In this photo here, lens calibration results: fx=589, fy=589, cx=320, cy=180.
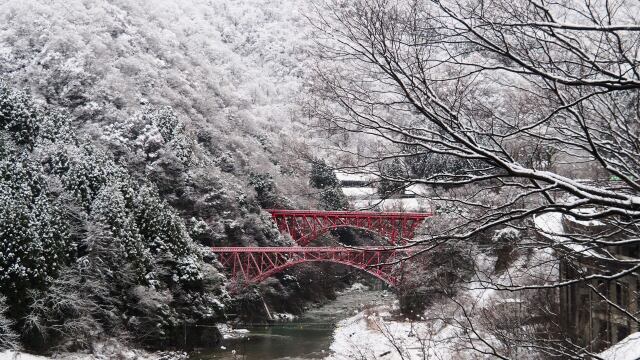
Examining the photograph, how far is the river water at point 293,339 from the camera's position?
76.4ft

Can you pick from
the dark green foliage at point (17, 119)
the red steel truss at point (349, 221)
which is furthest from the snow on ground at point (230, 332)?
the dark green foliage at point (17, 119)

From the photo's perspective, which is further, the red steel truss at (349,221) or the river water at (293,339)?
the red steel truss at (349,221)

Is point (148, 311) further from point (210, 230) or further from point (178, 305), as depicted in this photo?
point (210, 230)

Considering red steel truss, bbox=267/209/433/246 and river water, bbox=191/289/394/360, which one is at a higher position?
red steel truss, bbox=267/209/433/246

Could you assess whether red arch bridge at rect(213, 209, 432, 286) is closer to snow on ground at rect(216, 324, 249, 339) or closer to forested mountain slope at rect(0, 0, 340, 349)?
forested mountain slope at rect(0, 0, 340, 349)

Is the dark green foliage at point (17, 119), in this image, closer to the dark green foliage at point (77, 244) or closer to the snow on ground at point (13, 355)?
the dark green foliage at point (77, 244)

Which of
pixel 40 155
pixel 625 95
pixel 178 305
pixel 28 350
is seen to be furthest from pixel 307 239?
pixel 625 95

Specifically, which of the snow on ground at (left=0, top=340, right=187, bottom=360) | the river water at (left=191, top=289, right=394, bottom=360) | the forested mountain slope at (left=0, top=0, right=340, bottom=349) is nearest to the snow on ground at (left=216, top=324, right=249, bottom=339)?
the river water at (left=191, top=289, right=394, bottom=360)

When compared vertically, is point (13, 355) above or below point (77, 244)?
below

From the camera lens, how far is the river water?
2330 centimetres

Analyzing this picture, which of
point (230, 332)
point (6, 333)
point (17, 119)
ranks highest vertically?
point (17, 119)

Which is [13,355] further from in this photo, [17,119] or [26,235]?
[17,119]

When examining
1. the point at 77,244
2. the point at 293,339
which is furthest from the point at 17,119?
the point at 293,339

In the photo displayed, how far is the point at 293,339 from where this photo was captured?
1056 inches
